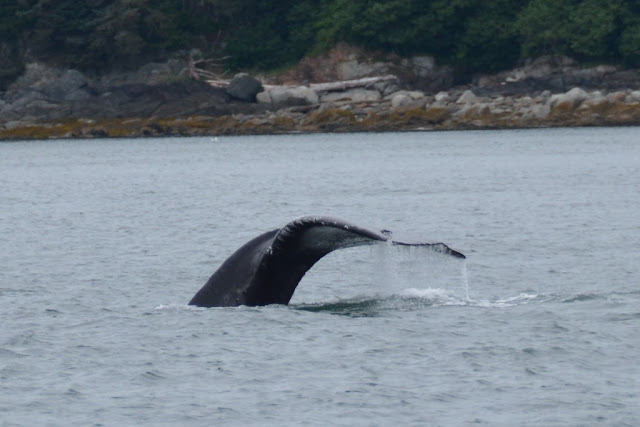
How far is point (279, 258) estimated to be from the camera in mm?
14398

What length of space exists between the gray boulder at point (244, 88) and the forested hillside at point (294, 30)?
644 cm

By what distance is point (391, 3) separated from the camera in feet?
294

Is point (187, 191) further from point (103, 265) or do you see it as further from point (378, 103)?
point (378, 103)

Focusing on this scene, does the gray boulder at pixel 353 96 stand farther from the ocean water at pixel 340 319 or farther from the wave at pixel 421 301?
the wave at pixel 421 301

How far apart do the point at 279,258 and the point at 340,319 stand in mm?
3966

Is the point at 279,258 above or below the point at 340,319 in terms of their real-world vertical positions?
above

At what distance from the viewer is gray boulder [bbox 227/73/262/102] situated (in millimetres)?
84812

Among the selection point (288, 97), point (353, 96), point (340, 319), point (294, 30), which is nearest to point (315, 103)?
point (288, 97)

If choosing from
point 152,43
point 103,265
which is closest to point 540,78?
point 152,43

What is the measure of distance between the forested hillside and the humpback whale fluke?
71268 millimetres

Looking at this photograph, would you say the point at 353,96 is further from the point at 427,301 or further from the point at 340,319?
the point at 340,319

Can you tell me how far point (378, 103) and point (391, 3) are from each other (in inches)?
358

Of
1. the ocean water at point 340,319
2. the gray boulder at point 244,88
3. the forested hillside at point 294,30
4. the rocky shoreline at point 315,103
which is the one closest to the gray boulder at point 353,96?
the rocky shoreline at point 315,103

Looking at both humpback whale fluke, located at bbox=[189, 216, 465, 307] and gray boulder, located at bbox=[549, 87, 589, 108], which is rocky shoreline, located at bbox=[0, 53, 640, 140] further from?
humpback whale fluke, located at bbox=[189, 216, 465, 307]
